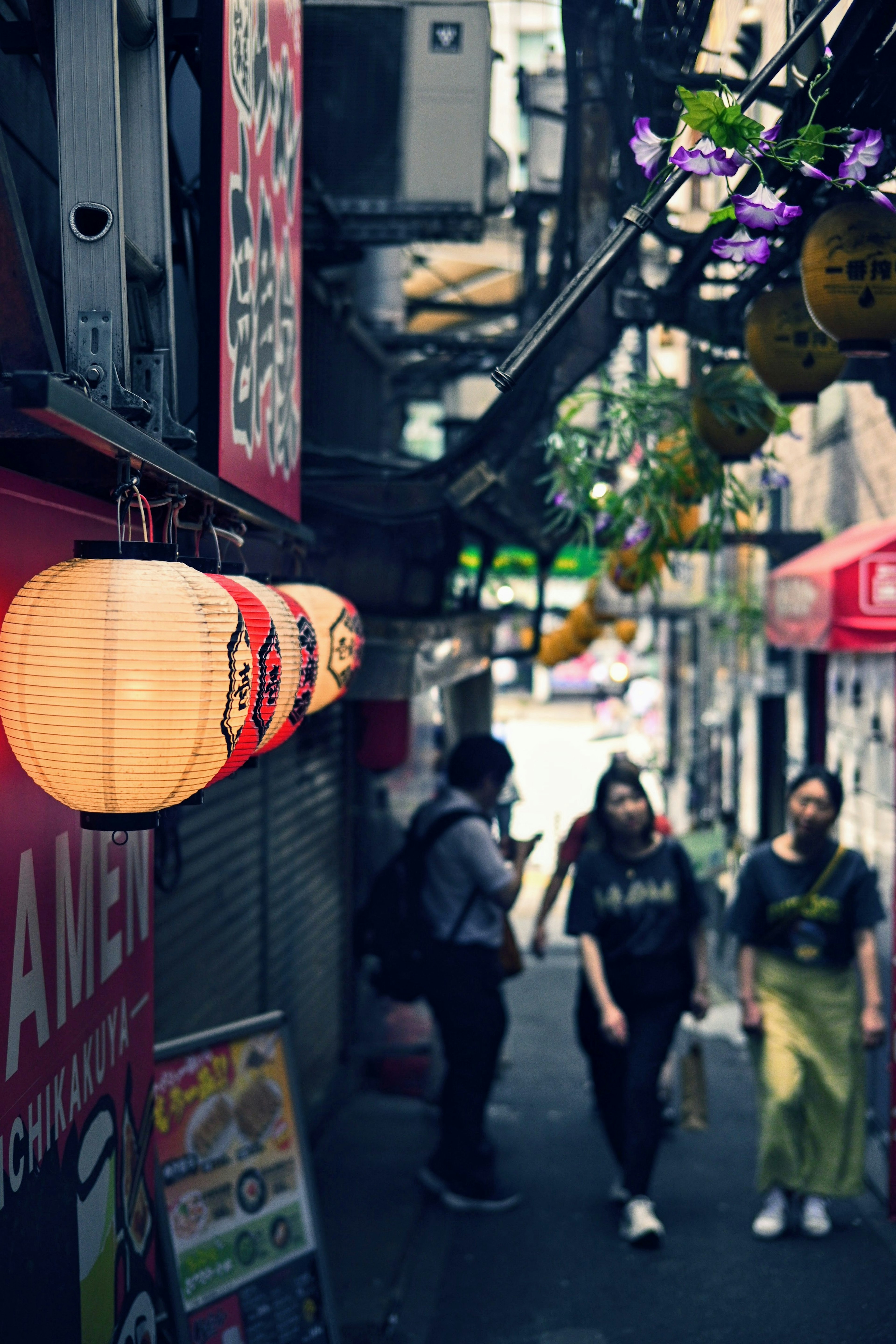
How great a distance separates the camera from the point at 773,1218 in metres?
6.20

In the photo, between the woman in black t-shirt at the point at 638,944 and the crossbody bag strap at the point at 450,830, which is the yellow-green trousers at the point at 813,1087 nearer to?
the woman in black t-shirt at the point at 638,944

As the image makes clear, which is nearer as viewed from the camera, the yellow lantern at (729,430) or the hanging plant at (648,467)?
the yellow lantern at (729,430)

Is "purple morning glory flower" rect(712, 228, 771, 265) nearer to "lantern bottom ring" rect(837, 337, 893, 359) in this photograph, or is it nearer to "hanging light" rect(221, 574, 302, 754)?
"lantern bottom ring" rect(837, 337, 893, 359)

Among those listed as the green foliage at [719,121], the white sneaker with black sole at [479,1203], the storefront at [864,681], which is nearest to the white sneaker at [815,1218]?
the storefront at [864,681]

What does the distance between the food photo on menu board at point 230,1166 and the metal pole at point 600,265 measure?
2.70 m

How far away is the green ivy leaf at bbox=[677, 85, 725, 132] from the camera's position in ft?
10.7

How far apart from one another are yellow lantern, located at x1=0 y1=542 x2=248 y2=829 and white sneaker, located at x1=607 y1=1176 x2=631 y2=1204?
4.61m

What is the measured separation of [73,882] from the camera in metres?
3.16

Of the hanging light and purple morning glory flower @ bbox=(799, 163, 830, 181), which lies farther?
purple morning glory flower @ bbox=(799, 163, 830, 181)

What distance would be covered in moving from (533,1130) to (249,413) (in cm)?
550

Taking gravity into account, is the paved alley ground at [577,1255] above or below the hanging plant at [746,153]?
below

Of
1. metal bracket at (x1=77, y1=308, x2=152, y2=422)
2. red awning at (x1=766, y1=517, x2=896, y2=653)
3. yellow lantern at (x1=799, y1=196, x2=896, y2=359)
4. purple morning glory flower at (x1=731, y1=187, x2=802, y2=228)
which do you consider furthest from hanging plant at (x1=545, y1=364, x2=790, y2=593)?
metal bracket at (x1=77, y1=308, x2=152, y2=422)

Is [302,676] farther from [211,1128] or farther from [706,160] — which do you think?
[211,1128]

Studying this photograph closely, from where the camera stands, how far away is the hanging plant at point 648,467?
659 cm
